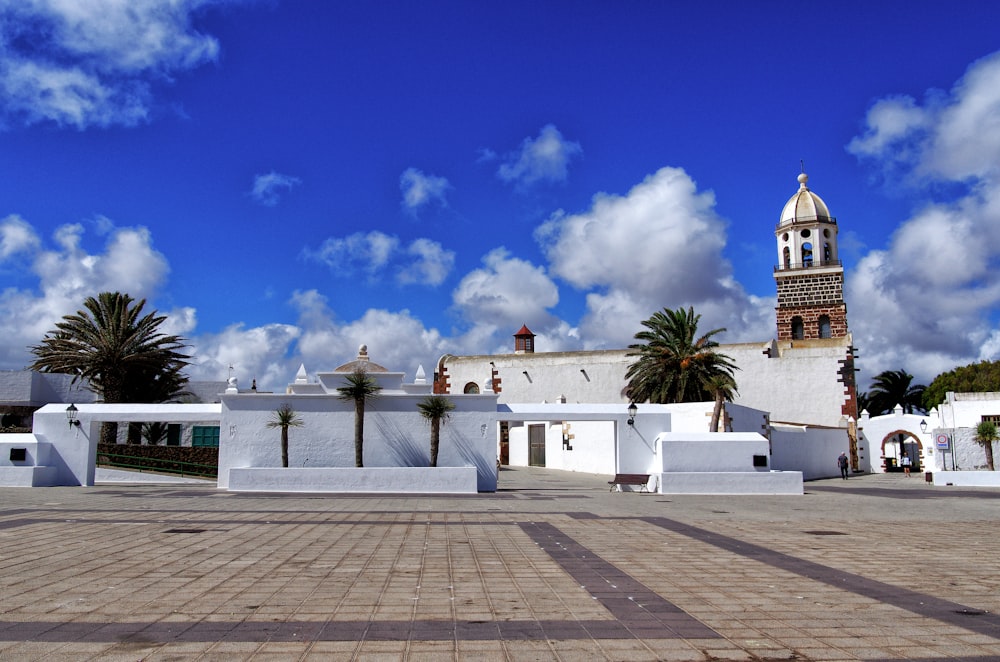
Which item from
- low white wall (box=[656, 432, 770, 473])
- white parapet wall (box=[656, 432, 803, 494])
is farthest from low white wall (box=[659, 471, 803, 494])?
low white wall (box=[656, 432, 770, 473])

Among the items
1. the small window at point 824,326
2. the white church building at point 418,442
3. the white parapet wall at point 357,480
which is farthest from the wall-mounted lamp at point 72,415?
the small window at point 824,326

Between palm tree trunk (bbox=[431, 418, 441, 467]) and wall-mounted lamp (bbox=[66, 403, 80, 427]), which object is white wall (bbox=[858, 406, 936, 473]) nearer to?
palm tree trunk (bbox=[431, 418, 441, 467])

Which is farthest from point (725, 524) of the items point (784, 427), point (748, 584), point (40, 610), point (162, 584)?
point (784, 427)

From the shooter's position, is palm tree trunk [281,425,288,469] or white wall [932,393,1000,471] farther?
white wall [932,393,1000,471]

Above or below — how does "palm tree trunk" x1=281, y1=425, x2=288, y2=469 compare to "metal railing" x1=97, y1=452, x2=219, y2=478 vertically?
above

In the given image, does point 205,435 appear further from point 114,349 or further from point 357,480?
point 357,480

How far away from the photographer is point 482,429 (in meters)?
22.2

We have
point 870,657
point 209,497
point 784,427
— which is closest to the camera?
point 870,657

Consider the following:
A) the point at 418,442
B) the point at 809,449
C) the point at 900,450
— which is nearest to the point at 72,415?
the point at 418,442

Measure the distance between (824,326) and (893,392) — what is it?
20.6 m

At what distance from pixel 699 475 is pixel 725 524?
26.1ft

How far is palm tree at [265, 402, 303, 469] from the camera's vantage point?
21.5 metres

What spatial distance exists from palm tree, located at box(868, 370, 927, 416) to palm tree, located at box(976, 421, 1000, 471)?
27723 millimetres

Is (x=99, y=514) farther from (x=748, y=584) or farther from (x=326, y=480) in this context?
(x=748, y=584)
